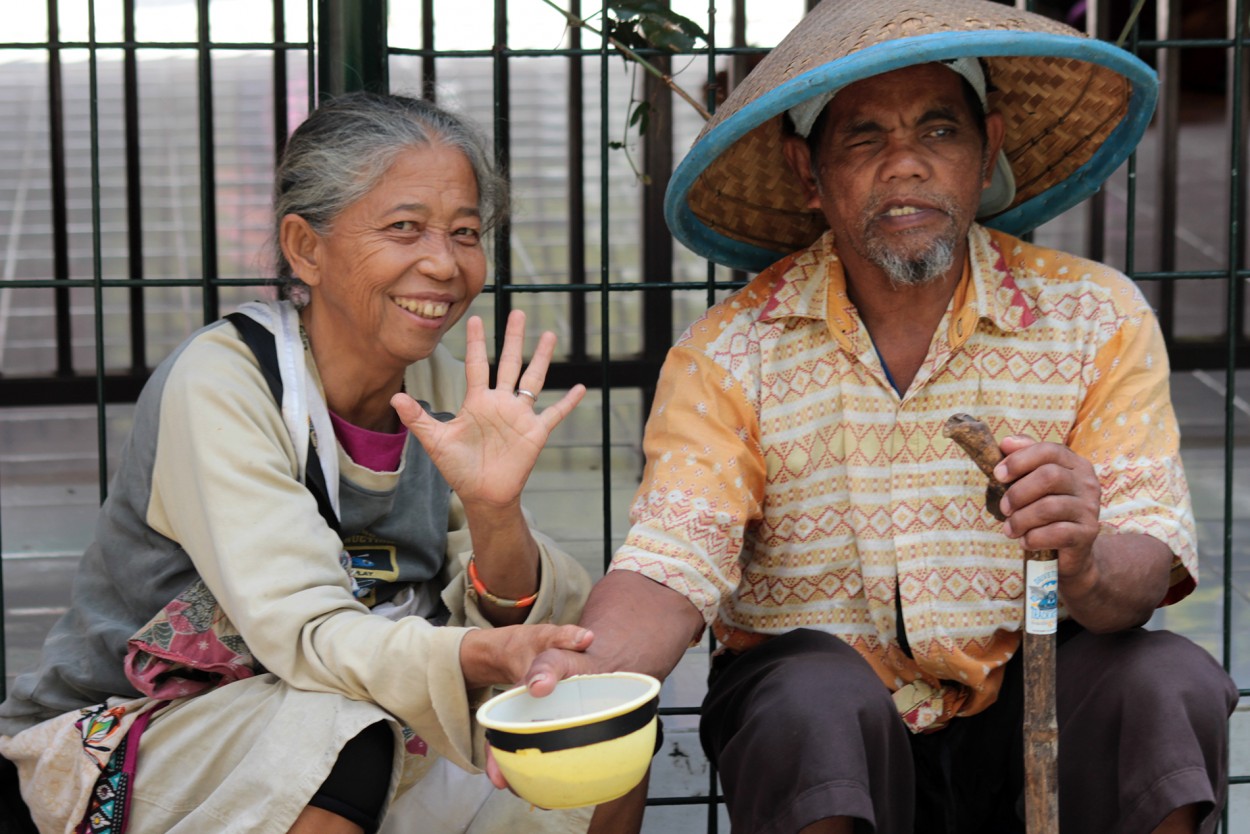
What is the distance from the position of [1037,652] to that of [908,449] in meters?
0.53

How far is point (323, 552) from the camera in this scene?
6.99 feet

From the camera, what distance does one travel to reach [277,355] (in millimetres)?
2291

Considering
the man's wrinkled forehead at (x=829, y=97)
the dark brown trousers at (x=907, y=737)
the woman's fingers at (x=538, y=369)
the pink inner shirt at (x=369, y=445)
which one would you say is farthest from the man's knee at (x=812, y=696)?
the man's wrinkled forehead at (x=829, y=97)

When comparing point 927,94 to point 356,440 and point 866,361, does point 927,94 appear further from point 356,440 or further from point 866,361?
point 356,440

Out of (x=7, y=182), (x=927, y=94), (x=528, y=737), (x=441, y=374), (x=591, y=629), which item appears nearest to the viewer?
(x=528, y=737)

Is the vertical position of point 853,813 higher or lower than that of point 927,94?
lower

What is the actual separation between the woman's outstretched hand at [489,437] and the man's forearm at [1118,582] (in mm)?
673

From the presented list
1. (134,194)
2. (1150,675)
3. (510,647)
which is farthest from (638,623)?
(134,194)

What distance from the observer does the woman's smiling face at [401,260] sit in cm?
229

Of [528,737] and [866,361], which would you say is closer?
[528,737]

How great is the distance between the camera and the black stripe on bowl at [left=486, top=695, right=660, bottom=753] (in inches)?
67.2

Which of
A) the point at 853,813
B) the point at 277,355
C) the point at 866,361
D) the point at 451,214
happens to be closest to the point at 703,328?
the point at 866,361

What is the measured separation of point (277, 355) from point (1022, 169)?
119cm

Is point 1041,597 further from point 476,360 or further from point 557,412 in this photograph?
point 476,360
